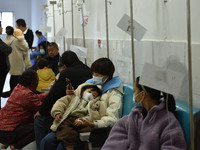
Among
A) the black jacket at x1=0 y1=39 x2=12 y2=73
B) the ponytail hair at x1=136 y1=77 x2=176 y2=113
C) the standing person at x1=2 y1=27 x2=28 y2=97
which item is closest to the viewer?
the ponytail hair at x1=136 y1=77 x2=176 y2=113

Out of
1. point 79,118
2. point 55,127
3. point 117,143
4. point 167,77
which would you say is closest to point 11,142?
point 55,127

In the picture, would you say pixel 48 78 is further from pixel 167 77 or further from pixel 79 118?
pixel 167 77

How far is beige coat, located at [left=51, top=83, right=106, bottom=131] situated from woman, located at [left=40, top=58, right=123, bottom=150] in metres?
0.06

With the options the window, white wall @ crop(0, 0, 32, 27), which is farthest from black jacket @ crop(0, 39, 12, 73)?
the window

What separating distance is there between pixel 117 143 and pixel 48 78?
2.49m

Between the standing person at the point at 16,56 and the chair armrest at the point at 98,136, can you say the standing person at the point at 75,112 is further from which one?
the standing person at the point at 16,56

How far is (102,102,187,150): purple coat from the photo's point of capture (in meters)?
1.52

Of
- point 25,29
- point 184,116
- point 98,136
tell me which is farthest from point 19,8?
point 184,116

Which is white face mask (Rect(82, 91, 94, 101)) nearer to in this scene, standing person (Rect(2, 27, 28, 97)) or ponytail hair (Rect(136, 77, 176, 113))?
ponytail hair (Rect(136, 77, 176, 113))

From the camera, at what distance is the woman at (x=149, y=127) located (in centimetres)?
153

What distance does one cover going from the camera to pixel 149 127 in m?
1.66

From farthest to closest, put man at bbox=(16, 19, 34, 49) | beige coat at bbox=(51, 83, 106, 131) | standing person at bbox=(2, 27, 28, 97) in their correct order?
man at bbox=(16, 19, 34, 49) < standing person at bbox=(2, 27, 28, 97) < beige coat at bbox=(51, 83, 106, 131)

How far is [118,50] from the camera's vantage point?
9.78 feet

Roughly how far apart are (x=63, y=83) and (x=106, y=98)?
60 cm
